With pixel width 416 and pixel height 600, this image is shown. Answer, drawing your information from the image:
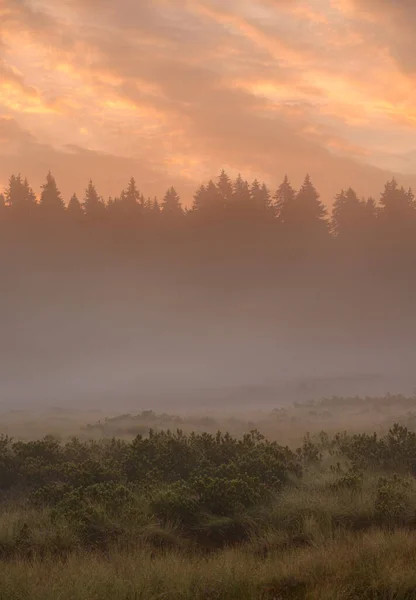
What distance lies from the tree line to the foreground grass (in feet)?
205

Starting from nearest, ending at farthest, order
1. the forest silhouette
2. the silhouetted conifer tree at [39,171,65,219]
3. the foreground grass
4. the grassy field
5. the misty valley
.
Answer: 1. the foreground grass
2. the grassy field
3. the misty valley
4. the forest silhouette
5. the silhouetted conifer tree at [39,171,65,219]

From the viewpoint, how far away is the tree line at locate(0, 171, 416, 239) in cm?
6838

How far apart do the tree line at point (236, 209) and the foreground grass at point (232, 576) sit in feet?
205

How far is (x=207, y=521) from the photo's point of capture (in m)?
9.07

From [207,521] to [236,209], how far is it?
61.9 m

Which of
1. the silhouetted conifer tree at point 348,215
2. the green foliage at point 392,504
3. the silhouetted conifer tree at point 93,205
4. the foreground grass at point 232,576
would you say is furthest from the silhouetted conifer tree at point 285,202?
the foreground grass at point 232,576

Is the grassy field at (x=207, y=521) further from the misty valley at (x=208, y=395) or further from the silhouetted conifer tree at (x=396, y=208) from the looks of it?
the silhouetted conifer tree at (x=396, y=208)

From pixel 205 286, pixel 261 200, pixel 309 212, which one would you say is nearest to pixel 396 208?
pixel 309 212

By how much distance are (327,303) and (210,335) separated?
12660mm

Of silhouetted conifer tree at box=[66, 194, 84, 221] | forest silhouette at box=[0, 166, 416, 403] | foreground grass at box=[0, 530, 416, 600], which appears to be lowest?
foreground grass at box=[0, 530, 416, 600]

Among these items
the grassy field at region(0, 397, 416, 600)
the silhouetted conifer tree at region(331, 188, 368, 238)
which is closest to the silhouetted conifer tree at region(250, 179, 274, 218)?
the silhouetted conifer tree at region(331, 188, 368, 238)

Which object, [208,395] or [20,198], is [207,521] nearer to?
[208,395]

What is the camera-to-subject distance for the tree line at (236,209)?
68375 mm

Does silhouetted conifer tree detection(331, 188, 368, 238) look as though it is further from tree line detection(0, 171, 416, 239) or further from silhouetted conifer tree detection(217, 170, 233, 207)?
silhouetted conifer tree detection(217, 170, 233, 207)
